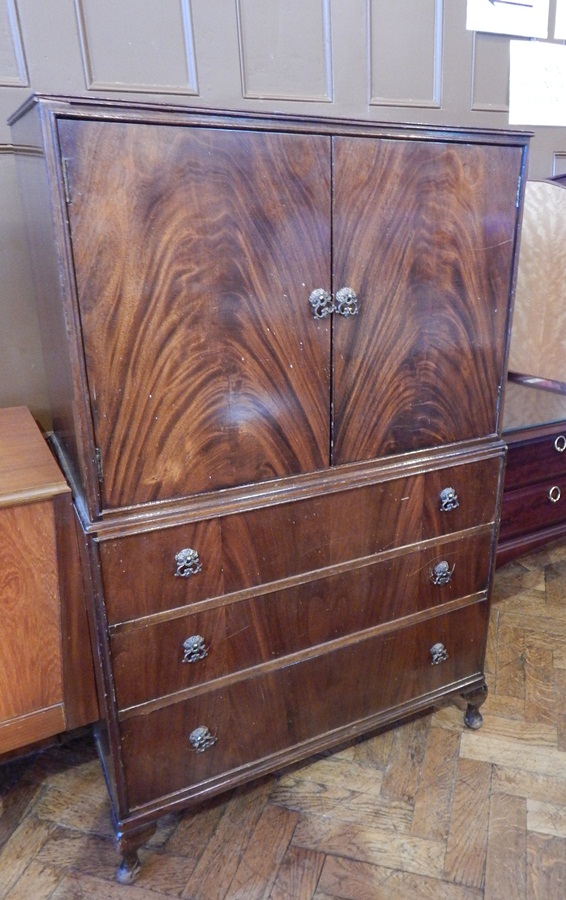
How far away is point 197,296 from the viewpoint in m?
1.03

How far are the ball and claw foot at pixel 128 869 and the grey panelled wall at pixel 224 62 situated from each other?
1.01m

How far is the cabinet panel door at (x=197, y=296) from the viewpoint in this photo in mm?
941

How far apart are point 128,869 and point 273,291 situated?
3.90 ft

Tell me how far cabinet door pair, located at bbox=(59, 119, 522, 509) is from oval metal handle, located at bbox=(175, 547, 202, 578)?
0.11m

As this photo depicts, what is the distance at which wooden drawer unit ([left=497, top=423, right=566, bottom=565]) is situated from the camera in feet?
6.07

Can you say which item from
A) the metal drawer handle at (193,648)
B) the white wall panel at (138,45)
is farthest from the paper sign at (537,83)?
the metal drawer handle at (193,648)

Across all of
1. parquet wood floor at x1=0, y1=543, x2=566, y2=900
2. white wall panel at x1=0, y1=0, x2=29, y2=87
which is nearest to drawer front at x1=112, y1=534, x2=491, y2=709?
parquet wood floor at x1=0, y1=543, x2=566, y2=900

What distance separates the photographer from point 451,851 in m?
1.33

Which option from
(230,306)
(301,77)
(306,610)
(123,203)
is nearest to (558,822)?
(306,610)

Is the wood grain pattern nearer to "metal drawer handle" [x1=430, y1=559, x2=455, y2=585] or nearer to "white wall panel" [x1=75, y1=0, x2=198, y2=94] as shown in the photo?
"metal drawer handle" [x1=430, y1=559, x2=455, y2=585]

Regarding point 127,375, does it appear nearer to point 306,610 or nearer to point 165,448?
point 165,448

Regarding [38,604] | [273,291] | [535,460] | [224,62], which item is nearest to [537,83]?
[224,62]

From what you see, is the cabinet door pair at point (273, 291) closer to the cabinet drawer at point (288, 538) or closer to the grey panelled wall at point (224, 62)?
the cabinet drawer at point (288, 538)

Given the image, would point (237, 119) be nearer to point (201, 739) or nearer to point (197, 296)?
point (197, 296)
